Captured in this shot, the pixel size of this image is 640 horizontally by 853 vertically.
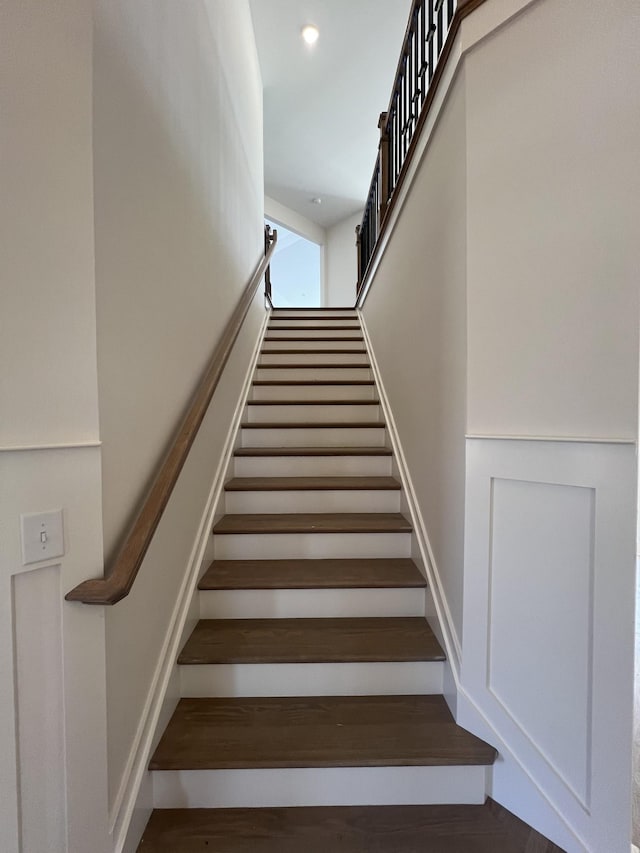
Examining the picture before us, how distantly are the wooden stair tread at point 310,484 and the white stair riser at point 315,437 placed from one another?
0.37m

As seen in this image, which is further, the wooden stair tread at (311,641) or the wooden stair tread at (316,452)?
the wooden stair tread at (316,452)

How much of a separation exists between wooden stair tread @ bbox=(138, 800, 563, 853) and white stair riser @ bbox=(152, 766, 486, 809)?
0.02 metres

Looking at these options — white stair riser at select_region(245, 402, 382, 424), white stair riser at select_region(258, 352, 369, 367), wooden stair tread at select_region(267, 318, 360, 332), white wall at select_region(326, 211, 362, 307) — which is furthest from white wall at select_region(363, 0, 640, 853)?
white wall at select_region(326, 211, 362, 307)

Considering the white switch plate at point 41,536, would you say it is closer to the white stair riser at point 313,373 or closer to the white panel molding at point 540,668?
the white panel molding at point 540,668

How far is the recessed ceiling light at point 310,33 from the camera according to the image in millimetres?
3248

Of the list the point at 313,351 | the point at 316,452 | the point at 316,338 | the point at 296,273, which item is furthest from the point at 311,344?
the point at 296,273

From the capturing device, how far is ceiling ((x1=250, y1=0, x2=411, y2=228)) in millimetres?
3152

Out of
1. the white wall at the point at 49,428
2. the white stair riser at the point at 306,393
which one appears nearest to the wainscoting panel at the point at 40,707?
the white wall at the point at 49,428

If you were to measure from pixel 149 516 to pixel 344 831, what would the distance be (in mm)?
1020

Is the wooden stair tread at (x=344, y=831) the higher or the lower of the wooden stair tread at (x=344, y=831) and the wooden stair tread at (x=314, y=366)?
the lower

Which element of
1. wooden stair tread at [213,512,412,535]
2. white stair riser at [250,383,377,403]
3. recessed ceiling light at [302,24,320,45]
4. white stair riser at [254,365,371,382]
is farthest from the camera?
recessed ceiling light at [302,24,320,45]

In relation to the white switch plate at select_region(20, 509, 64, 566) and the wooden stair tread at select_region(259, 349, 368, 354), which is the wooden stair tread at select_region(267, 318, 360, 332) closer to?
the wooden stair tread at select_region(259, 349, 368, 354)

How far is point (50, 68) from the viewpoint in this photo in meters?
0.83

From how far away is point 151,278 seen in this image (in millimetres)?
1233
